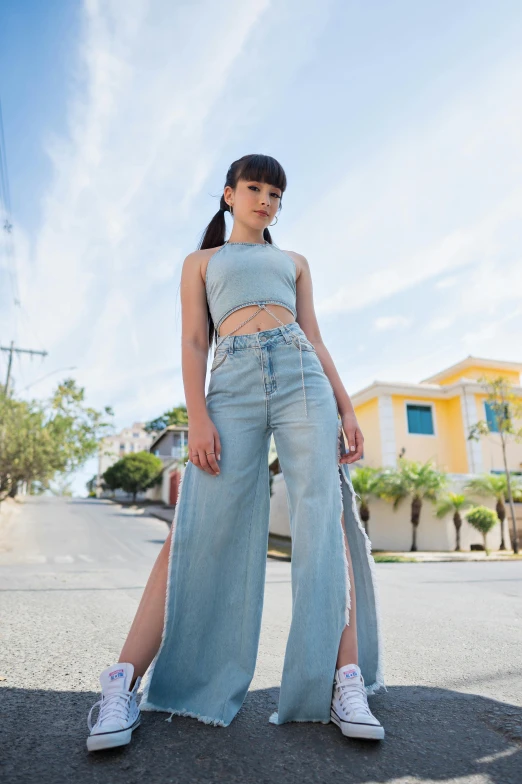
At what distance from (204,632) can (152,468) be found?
44.6 metres

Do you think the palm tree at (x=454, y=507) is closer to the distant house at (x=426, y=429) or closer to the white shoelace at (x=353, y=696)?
the distant house at (x=426, y=429)

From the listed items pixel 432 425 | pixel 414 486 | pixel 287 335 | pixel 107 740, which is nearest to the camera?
pixel 107 740

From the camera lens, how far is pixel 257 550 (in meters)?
1.90

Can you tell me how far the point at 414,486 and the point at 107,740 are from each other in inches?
717

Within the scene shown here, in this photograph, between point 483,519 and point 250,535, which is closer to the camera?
point 250,535

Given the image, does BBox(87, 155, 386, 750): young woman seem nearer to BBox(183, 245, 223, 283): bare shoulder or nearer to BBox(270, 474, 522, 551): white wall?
BBox(183, 245, 223, 283): bare shoulder

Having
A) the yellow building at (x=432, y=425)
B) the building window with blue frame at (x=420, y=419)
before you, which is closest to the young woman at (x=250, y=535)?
the yellow building at (x=432, y=425)

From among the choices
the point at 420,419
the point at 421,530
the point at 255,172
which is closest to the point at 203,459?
the point at 255,172

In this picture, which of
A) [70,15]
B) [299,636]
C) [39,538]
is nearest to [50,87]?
[70,15]

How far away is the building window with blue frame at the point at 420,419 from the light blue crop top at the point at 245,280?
22.1 meters

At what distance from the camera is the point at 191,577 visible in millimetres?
1785

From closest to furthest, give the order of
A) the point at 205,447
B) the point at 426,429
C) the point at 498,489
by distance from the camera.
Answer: the point at 205,447 < the point at 498,489 < the point at 426,429

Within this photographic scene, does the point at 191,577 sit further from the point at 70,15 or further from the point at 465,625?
the point at 70,15

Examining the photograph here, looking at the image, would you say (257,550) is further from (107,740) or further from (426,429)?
(426,429)
